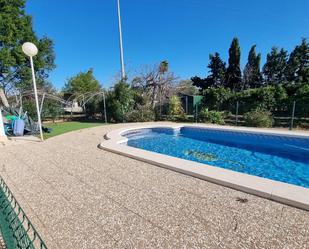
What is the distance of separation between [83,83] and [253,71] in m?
27.0

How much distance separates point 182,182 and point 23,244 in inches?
104

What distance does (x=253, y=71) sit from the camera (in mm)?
23016

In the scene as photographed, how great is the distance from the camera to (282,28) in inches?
592

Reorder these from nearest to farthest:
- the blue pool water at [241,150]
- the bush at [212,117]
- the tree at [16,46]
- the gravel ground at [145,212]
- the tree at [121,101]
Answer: the gravel ground at [145,212] < the blue pool water at [241,150] < the bush at [212,117] < the tree at [121,101] < the tree at [16,46]

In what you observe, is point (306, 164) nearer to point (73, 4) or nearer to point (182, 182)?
point (182, 182)

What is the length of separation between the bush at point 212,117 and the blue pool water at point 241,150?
2369mm

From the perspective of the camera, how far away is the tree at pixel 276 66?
23200 millimetres

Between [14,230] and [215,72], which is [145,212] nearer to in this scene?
[14,230]

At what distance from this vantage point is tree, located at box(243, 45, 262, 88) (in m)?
22.6

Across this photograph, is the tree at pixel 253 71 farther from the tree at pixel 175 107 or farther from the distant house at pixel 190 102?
the tree at pixel 175 107

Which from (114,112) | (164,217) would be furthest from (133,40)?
(164,217)

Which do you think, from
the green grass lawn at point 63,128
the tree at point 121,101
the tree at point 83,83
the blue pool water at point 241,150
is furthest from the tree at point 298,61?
the tree at point 83,83

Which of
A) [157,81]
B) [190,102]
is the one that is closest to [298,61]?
[190,102]

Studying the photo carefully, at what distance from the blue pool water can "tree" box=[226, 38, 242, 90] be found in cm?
1593
